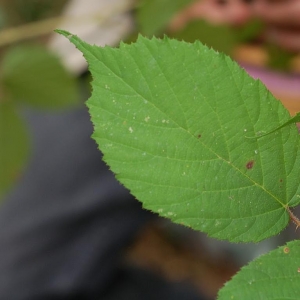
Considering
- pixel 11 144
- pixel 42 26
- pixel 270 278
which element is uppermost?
pixel 42 26

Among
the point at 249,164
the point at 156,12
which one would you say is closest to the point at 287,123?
the point at 249,164

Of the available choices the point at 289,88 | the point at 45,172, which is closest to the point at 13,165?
the point at 45,172

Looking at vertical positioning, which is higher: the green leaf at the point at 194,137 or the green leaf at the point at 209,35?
the green leaf at the point at 209,35

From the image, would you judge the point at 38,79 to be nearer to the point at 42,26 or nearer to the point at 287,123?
the point at 42,26

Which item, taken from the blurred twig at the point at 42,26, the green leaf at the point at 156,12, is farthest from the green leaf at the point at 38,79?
the green leaf at the point at 156,12

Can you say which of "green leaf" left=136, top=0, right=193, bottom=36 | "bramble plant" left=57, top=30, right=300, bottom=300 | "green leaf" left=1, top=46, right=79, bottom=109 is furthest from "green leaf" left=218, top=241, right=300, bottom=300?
"green leaf" left=1, top=46, right=79, bottom=109

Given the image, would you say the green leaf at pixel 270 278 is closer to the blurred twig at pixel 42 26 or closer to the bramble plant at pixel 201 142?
the bramble plant at pixel 201 142
